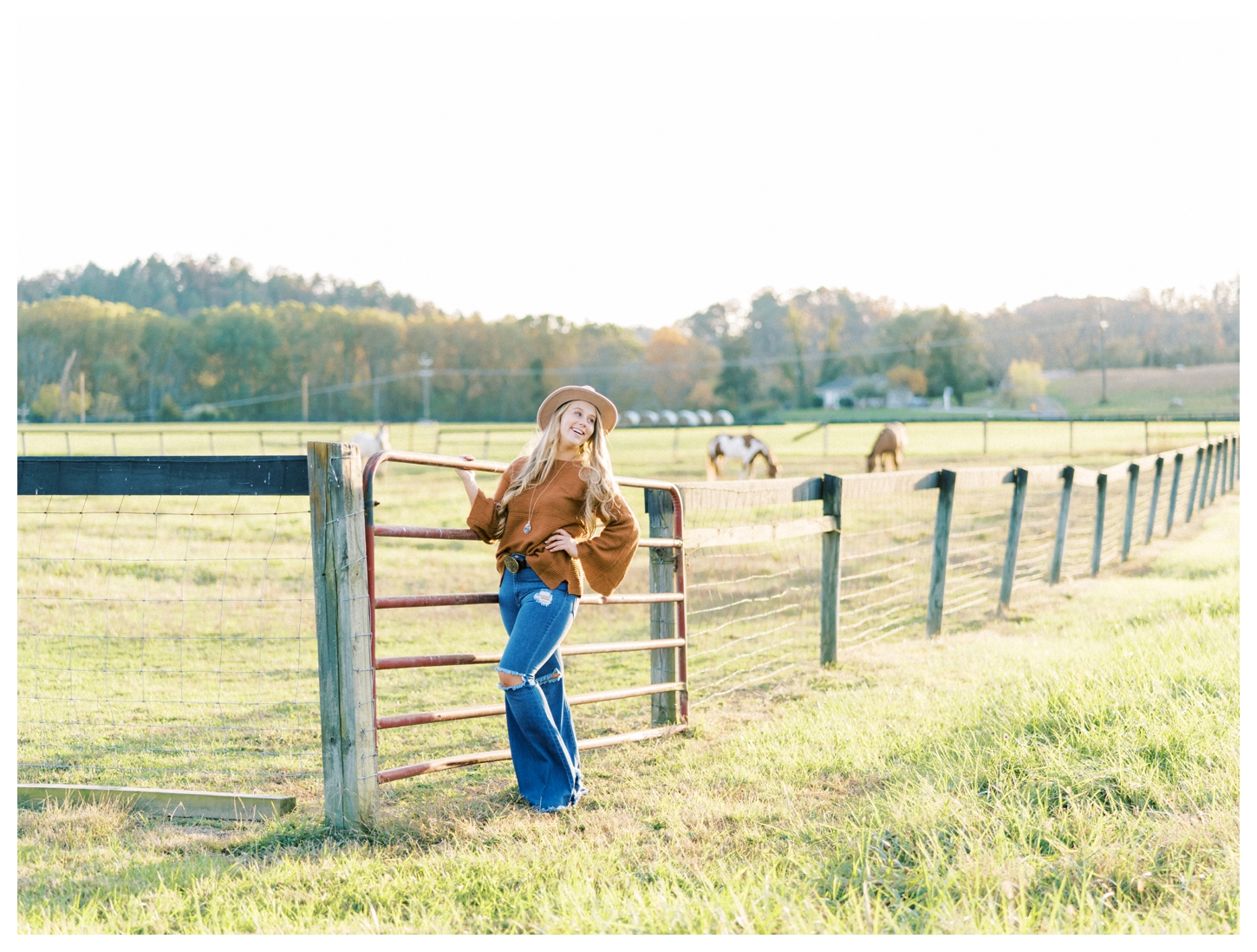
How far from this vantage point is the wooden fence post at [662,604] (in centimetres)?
530

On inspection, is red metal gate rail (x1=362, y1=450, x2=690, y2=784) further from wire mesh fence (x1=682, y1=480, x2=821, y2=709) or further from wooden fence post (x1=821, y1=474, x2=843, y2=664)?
wooden fence post (x1=821, y1=474, x2=843, y2=664)

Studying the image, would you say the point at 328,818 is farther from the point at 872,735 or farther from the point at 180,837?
the point at 872,735

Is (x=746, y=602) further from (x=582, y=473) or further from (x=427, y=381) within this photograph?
(x=427, y=381)

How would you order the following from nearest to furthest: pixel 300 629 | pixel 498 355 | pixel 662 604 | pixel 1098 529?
pixel 662 604 < pixel 300 629 < pixel 1098 529 < pixel 498 355

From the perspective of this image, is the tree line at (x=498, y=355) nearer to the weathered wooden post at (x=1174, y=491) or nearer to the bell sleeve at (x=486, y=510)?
the weathered wooden post at (x=1174, y=491)

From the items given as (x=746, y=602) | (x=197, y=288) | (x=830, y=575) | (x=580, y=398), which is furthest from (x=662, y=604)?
(x=197, y=288)

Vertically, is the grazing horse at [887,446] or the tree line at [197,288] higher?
the tree line at [197,288]

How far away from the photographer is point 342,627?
372 centimetres

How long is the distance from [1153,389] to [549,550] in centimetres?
9683

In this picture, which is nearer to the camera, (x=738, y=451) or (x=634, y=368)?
(x=738, y=451)

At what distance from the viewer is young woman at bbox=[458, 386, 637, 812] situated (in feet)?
12.9

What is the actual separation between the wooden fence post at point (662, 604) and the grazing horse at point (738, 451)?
67.6 feet

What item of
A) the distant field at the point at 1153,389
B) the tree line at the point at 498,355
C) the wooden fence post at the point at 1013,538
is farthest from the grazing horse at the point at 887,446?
the tree line at the point at 498,355

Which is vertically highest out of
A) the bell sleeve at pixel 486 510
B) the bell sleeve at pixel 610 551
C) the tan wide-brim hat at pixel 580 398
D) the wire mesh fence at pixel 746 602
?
the tan wide-brim hat at pixel 580 398
